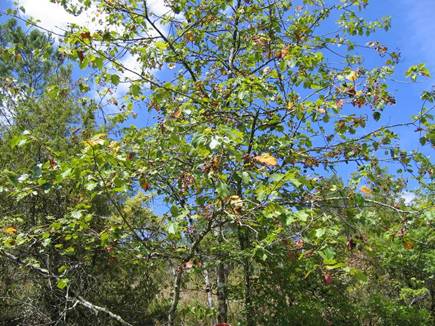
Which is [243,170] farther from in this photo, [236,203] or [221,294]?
[221,294]

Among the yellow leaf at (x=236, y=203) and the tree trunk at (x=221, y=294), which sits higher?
the yellow leaf at (x=236, y=203)

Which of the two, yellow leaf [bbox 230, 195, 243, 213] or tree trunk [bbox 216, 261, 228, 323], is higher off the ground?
yellow leaf [bbox 230, 195, 243, 213]

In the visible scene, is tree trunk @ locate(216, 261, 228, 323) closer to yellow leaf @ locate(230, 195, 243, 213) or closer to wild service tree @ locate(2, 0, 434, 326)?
wild service tree @ locate(2, 0, 434, 326)

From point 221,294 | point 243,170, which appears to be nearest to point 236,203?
point 243,170

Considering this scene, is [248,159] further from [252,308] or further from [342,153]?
[252,308]

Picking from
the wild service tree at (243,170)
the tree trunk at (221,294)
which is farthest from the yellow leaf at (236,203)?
the tree trunk at (221,294)

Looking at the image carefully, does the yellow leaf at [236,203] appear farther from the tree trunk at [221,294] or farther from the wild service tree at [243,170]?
the tree trunk at [221,294]

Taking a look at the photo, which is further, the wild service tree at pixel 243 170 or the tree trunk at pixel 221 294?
the tree trunk at pixel 221 294

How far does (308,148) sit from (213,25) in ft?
6.83

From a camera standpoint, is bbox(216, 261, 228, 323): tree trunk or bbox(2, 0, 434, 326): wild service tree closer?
bbox(2, 0, 434, 326): wild service tree

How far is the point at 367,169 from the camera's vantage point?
12.0 feet

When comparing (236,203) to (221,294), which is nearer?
(236,203)

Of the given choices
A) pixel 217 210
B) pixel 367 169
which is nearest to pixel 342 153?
pixel 367 169

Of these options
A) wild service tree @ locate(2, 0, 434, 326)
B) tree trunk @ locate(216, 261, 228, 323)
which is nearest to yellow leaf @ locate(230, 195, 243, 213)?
wild service tree @ locate(2, 0, 434, 326)
